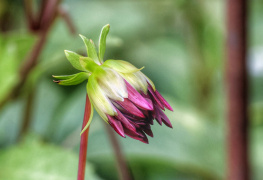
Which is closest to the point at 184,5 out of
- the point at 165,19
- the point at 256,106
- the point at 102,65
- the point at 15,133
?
the point at 165,19

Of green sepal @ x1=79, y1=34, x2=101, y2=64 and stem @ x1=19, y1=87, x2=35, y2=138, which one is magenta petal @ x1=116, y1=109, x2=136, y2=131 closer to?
green sepal @ x1=79, y1=34, x2=101, y2=64

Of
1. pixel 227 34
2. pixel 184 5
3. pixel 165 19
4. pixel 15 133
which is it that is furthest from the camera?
pixel 165 19

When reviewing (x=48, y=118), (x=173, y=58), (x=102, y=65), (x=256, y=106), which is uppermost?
(x=173, y=58)

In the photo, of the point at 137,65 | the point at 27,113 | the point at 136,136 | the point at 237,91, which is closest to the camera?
the point at 136,136

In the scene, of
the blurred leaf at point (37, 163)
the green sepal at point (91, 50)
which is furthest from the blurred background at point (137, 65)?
the green sepal at point (91, 50)

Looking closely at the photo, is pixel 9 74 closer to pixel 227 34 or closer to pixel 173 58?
pixel 227 34

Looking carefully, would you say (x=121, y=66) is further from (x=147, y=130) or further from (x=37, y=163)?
(x=37, y=163)

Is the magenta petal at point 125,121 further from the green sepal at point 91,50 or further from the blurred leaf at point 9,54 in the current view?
the blurred leaf at point 9,54

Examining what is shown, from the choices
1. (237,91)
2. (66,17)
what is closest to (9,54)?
(66,17)
